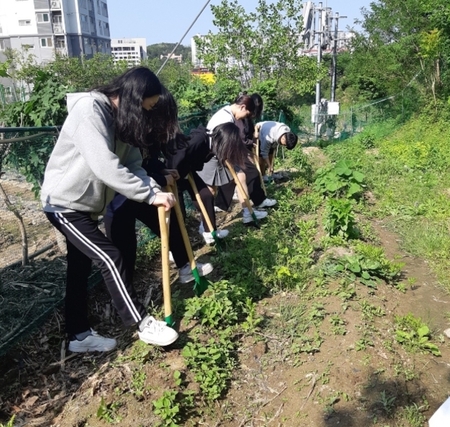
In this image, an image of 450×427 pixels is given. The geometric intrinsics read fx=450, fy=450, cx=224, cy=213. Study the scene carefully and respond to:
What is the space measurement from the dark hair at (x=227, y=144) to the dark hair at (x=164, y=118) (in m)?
1.56

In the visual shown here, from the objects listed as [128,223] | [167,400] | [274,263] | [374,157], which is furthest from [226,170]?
[374,157]

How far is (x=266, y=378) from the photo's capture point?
274 centimetres

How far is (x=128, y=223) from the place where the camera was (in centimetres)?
321

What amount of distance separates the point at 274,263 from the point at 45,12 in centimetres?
5509

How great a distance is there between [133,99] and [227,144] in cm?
197

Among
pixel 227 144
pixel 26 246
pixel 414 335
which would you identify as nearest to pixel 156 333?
pixel 26 246

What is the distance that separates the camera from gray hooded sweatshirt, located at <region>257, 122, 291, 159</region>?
664 centimetres

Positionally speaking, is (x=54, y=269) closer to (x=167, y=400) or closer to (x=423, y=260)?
(x=167, y=400)

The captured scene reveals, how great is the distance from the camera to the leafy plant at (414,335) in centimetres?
288

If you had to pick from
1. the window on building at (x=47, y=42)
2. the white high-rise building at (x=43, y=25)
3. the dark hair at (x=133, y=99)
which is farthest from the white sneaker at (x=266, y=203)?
the window on building at (x=47, y=42)

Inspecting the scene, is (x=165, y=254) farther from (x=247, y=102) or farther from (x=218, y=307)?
(x=247, y=102)

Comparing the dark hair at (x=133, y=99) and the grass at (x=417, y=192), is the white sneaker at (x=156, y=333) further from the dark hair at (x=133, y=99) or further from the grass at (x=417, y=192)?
the grass at (x=417, y=192)

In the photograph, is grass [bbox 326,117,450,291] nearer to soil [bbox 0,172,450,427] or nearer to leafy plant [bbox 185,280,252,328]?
soil [bbox 0,172,450,427]

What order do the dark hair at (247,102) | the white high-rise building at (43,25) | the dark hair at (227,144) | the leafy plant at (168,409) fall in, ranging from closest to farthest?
the leafy plant at (168,409)
the dark hair at (227,144)
the dark hair at (247,102)
the white high-rise building at (43,25)
